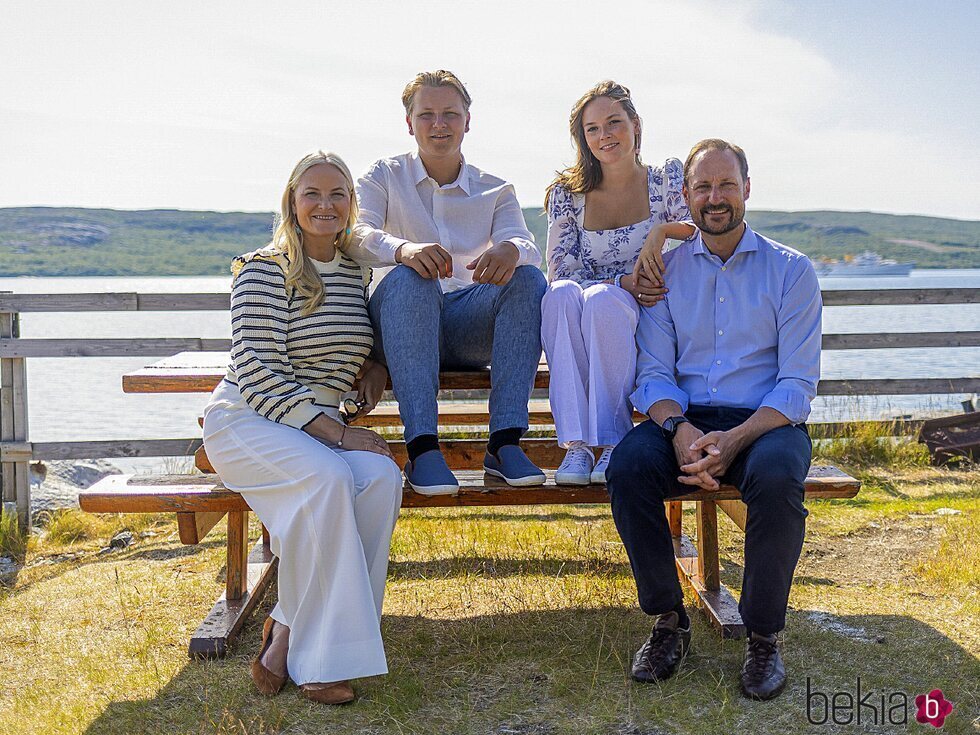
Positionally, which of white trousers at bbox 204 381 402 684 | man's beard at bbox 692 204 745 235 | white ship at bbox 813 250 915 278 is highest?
white ship at bbox 813 250 915 278

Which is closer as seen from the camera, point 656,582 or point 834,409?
point 656,582

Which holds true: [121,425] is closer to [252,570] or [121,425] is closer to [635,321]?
[252,570]

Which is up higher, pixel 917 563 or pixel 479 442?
pixel 479 442

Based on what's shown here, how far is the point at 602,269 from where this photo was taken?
348 centimetres

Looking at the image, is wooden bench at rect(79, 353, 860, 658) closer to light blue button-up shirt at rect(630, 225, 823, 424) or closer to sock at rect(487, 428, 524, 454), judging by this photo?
sock at rect(487, 428, 524, 454)

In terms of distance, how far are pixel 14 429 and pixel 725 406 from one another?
416 centimetres

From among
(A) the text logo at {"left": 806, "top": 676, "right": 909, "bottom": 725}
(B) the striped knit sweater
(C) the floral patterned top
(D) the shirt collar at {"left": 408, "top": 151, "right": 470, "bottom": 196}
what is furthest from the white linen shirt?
(A) the text logo at {"left": 806, "top": 676, "right": 909, "bottom": 725}

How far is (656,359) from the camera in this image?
305 centimetres

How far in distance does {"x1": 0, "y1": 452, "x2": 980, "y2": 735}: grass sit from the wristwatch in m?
0.73

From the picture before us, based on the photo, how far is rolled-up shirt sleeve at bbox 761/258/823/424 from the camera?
9.05 feet

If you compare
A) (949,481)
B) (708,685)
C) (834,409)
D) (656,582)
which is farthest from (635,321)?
(834,409)

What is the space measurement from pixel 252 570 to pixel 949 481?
14.5ft

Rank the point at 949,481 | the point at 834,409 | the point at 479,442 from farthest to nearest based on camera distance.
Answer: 1. the point at 834,409
2. the point at 949,481
3. the point at 479,442

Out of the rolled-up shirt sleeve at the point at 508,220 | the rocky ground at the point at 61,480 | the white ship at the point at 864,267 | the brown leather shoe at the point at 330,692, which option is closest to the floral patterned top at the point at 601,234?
the rolled-up shirt sleeve at the point at 508,220
